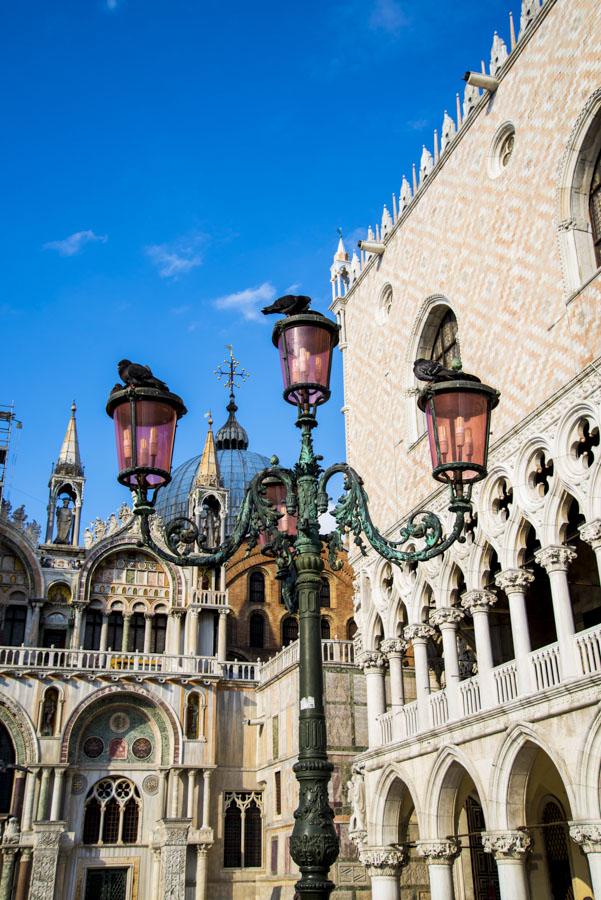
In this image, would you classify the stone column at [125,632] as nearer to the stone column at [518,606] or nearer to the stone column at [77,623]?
the stone column at [77,623]

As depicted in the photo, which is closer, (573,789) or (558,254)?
(573,789)

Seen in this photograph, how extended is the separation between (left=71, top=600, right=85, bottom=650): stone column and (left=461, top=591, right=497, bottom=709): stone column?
13618 mm

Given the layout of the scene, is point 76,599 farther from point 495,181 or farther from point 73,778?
point 495,181

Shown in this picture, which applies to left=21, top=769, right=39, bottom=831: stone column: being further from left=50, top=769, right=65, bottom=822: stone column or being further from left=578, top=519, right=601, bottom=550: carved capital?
left=578, top=519, right=601, bottom=550: carved capital

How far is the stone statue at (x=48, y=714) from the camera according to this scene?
22.6 metres

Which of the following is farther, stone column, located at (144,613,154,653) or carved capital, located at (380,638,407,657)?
stone column, located at (144,613,154,653)

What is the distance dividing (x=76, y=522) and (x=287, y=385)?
21182 millimetres

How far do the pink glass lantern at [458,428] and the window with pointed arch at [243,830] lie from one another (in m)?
18.8

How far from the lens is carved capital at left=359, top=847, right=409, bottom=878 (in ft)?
54.7

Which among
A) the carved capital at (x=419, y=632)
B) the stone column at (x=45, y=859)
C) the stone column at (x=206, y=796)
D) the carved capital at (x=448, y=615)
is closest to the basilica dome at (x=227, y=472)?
the stone column at (x=206, y=796)

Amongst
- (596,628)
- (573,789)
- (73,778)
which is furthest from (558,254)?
(73,778)

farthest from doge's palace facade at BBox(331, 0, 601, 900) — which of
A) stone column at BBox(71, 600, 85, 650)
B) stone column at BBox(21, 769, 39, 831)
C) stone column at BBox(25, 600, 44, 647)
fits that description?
stone column at BBox(25, 600, 44, 647)

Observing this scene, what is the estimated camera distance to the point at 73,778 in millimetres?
22797

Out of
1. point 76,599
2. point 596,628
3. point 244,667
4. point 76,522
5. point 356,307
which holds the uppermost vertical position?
point 356,307
